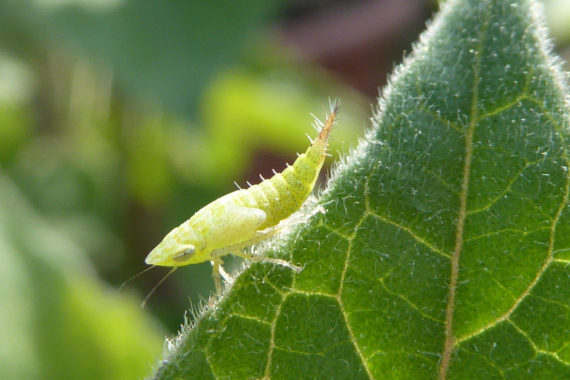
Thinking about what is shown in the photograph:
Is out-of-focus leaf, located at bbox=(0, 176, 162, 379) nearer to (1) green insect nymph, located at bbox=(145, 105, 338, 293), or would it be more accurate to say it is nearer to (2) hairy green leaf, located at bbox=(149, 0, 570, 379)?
(1) green insect nymph, located at bbox=(145, 105, 338, 293)

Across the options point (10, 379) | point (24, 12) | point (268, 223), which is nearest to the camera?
point (268, 223)

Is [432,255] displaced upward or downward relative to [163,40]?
downward

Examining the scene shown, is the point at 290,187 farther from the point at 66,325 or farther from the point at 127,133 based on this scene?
the point at 127,133

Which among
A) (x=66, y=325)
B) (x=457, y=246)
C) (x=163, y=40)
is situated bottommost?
(x=66, y=325)

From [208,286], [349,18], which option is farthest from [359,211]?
[349,18]

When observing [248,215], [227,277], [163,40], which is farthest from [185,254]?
[163,40]

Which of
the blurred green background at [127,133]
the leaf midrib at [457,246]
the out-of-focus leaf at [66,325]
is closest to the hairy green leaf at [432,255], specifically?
the leaf midrib at [457,246]

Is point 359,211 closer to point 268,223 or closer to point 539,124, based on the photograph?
point 539,124
